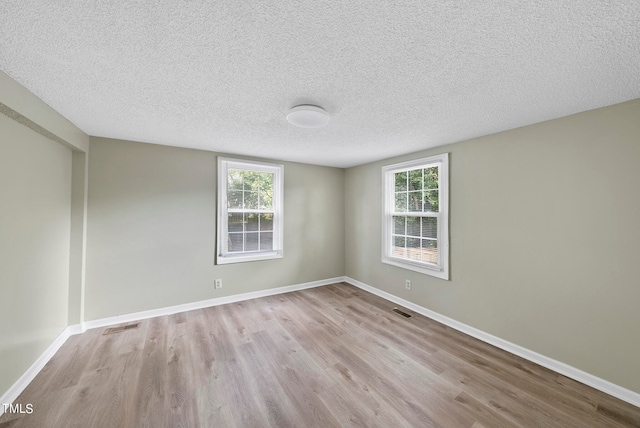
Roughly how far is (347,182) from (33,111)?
13.3ft

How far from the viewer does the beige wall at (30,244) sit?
175 centimetres

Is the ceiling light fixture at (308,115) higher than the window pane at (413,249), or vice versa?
the ceiling light fixture at (308,115)

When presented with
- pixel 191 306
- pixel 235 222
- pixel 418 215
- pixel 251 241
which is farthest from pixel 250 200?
pixel 418 215

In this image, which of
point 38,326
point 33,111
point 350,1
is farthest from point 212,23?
point 38,326

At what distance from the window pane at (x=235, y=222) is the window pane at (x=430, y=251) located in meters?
2.79

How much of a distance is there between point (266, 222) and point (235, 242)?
60cm

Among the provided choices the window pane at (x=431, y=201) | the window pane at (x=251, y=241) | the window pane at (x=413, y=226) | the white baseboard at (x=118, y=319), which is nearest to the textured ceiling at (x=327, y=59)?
the window pane at (x=431, y=201)

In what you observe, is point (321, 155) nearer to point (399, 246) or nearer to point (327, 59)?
point (399, 246)

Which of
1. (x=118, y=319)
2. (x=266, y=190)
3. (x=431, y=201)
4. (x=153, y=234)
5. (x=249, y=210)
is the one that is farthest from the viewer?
(x=266, y=190)

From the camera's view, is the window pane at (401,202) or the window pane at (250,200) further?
the window pane at (250,200)

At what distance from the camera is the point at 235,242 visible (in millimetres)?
3875

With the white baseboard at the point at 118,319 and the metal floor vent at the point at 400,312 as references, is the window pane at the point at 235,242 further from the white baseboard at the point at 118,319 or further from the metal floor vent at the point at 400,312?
the metal floor vent at the point at 400,312

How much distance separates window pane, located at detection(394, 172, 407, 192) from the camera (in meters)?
3.79

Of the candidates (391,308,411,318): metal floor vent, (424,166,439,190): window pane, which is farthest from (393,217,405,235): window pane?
(391,308,411,318): metal floor vent
